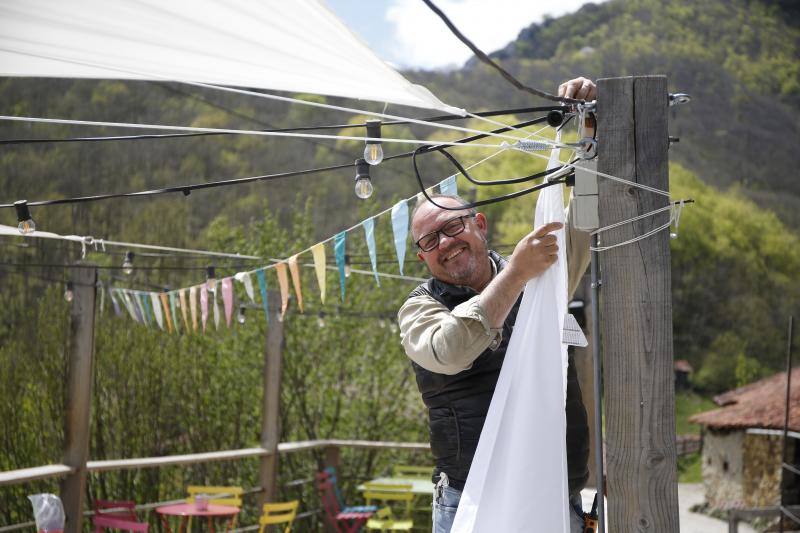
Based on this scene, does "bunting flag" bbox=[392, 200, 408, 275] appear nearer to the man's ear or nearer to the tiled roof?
the man's ear

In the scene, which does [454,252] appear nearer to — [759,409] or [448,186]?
[448,186]

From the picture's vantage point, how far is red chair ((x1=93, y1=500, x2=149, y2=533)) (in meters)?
5.43

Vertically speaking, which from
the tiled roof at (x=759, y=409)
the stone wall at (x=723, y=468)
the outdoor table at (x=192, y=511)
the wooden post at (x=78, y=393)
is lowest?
the stone wall at (x=723, y=468)

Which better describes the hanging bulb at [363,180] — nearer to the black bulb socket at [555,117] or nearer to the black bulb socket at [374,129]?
the black bulb socket at [374,129]

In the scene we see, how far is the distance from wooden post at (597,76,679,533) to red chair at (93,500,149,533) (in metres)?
4.19

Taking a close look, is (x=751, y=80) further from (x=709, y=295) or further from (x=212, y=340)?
(x=212, y=340)

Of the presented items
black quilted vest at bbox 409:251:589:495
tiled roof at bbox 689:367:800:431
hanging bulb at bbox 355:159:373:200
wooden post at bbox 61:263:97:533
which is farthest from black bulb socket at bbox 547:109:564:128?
tiled roof at bbox 689:367:800:431

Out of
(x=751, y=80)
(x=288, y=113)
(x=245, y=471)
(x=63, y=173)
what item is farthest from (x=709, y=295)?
(x=245, y=471)

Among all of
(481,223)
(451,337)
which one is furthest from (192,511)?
(451,337)

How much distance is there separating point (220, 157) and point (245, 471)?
82.3 feet

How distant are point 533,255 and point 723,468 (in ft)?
58.3

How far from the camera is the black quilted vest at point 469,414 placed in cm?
206

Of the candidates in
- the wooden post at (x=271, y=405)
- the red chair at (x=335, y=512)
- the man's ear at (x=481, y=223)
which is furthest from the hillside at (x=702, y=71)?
the man's ear at (x=481, y=223)

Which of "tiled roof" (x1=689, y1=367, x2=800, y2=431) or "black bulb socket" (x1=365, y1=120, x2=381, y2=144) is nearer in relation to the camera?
"black bulb socket" (x1=365, y1=120, x2=381, y2=144)
